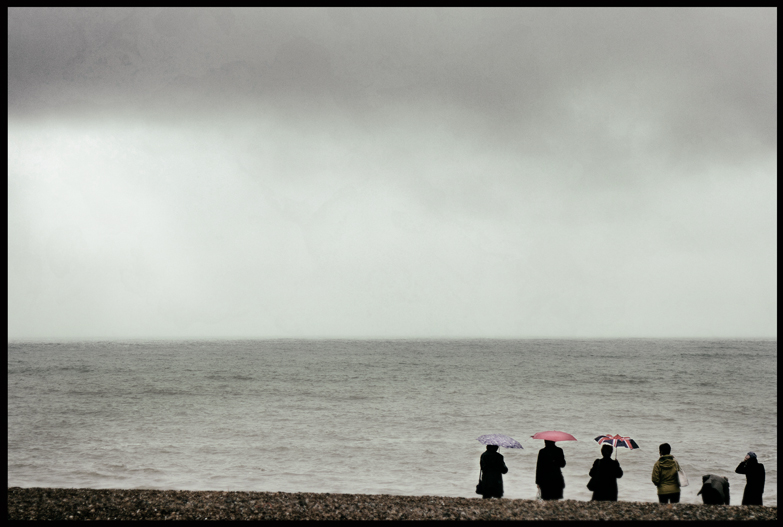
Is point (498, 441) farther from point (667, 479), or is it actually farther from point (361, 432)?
point (361, 432)

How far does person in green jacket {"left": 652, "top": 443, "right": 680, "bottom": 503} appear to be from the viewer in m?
8.49

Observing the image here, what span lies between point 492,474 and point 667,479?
9.80 feet

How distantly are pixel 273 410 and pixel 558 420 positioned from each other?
14.9 m

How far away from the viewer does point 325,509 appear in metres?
7.54

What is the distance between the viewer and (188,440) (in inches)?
687

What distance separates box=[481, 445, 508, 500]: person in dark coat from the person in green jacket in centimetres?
265

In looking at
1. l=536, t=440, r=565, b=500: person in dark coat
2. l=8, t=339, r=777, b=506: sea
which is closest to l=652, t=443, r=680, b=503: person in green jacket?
l=536, t=440, r=565, b=500: person in dark coat

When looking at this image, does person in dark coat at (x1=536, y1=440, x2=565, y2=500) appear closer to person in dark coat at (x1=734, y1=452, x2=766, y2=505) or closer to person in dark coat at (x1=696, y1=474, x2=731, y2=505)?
person in dark coat at (x1=696, y1=474, x2=731, y2=505)

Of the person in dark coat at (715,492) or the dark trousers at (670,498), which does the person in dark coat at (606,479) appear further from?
the person in dark coat at (715,492)

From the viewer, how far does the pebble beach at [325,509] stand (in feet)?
23.7

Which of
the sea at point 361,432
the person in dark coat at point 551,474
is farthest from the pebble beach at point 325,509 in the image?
the sea at point 361,432

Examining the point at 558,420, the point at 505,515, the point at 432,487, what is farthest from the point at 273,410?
the point at 505,515

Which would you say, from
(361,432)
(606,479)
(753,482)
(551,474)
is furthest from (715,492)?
(361,432)

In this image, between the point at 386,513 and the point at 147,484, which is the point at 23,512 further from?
the point at 386,513
